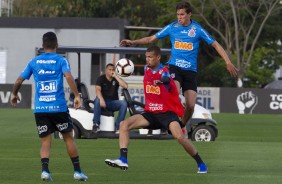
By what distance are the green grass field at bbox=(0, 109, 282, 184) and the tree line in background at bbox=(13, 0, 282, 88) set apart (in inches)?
1528

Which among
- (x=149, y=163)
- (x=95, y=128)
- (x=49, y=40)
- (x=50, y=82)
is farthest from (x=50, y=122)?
(x=95, y=128)

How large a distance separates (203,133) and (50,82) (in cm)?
1201

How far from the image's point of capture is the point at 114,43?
169 ft

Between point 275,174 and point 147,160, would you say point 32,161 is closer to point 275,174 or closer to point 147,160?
point 147,160

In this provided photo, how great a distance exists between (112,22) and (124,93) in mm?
28670

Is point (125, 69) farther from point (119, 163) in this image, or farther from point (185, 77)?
point (119, 163)

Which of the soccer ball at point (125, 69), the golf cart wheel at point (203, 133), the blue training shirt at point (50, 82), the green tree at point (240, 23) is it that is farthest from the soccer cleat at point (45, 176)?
the green tree at point (240, 23)

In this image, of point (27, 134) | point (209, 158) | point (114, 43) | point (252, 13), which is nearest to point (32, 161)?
point (209, 158)

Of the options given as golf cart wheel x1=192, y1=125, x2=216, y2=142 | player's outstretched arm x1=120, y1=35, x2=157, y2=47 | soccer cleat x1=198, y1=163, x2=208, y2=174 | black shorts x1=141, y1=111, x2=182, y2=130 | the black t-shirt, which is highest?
player's outstretched arm x1=120, y1=35, x2=157, y2=47

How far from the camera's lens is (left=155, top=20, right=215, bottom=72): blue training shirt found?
53.1 ft

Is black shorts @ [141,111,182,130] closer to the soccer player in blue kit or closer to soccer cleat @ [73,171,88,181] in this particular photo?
soccer cleat @ [73,171,88,181]

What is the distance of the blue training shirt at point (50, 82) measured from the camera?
13.1 meters

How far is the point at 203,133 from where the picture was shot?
24.8m

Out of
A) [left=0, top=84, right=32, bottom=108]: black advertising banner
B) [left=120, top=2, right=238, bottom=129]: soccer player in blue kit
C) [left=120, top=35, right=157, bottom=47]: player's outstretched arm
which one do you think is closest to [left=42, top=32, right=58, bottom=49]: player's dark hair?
[left=120, top=35, right=157, bottom=47]: player's outstretched arm
